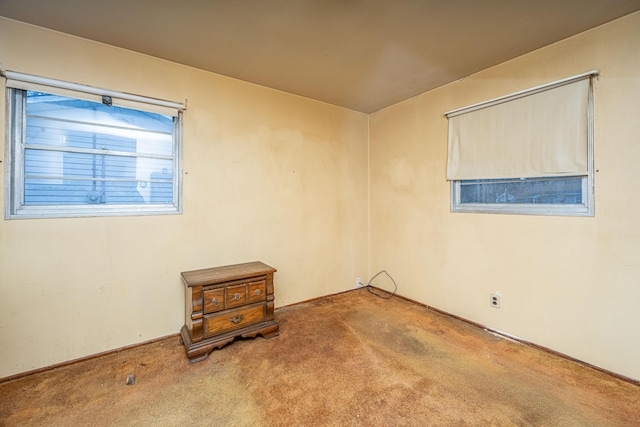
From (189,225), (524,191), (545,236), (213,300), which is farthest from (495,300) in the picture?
(189,225)

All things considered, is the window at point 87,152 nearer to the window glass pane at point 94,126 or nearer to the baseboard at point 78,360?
the window glass pane at point 94,126

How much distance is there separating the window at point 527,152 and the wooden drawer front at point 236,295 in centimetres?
220

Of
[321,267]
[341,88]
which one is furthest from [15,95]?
[321,267]

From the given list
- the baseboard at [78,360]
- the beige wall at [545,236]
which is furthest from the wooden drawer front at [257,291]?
the beige wall at [545,236]

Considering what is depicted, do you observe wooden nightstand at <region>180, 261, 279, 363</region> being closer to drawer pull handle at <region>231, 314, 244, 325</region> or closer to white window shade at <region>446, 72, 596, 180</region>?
drawer pull handle at <region>231, 314, 244, 325</region>

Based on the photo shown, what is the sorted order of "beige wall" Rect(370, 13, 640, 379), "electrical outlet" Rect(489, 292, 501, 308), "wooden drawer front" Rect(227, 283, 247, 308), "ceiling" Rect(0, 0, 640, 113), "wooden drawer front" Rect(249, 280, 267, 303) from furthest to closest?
"electrical outlet" Rect(489, 292, 501, 308), "wooden drawer front" Rect(249, 280, 267, 303), "wooden drawer front" Rect(227, 283, 247, 308), "beige wall" Rect(370, 13, 640, 379), "ceiling" Rect(0, 0, 640, 113)

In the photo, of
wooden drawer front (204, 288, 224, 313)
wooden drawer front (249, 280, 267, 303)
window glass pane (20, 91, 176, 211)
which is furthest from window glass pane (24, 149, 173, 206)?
wooden drawer front (249, 280, 267, 303)

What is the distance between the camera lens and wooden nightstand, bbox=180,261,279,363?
2033 millimetres

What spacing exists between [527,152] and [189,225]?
2958mm

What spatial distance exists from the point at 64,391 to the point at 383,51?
3274 millimetres

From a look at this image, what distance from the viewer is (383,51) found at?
7.09 ft

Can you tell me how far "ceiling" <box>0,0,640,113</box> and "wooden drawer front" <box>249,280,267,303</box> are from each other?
193 cm

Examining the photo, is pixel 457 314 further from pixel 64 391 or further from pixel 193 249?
pixel 64 391

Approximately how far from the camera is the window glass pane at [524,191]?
2.02 m
